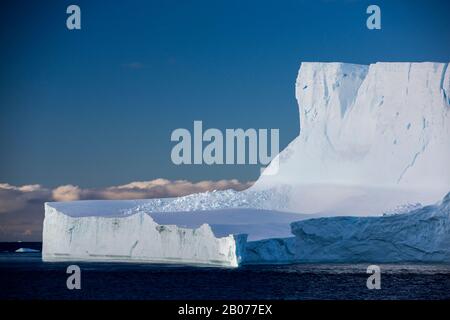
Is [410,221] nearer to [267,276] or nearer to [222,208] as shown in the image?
[267,276]

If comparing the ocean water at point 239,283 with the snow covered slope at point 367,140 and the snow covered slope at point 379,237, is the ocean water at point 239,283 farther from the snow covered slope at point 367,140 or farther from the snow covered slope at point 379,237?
the snow covered slope at point 367,140

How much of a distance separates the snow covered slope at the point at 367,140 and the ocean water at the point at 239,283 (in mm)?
6747

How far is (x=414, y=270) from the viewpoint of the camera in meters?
29.4

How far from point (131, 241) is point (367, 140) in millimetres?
12992

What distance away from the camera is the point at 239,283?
25469 millimetres

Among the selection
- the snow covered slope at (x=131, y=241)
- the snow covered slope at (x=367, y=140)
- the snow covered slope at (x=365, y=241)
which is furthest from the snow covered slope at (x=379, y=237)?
the snow covered slope at (x=367, y=140)

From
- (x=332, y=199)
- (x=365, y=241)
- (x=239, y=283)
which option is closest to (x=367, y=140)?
(x=332, y=199)

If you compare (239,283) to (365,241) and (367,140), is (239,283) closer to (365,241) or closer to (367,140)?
(365,241)

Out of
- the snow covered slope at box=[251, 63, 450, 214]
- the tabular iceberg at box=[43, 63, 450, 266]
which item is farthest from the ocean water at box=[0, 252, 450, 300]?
the snow covered slope at box=[251, 63, 450, 214]

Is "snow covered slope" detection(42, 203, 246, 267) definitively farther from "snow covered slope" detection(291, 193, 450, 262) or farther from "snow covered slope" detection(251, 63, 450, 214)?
"snow covered slope" detection(251, 63, 450, 214)

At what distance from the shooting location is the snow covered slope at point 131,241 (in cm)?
2970
